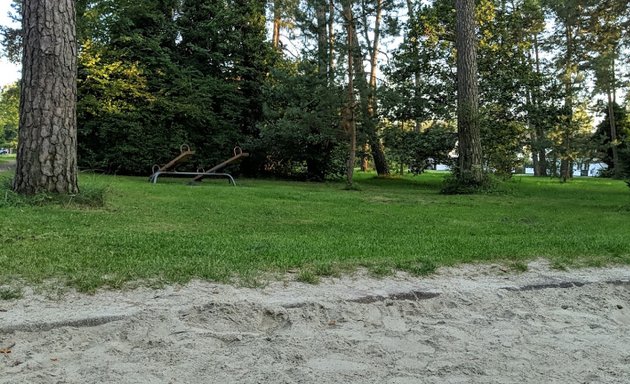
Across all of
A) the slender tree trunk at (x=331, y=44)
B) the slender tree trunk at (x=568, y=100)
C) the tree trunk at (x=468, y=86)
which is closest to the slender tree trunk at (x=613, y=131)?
the slender tree trunk at (x=568, y=100)

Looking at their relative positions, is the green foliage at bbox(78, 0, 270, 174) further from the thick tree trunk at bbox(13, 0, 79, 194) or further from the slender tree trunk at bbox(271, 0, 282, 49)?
the thick tree trunk at bbox(13, 0, 79, 194)

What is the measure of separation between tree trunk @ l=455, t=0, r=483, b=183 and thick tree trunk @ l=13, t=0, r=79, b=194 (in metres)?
10.9

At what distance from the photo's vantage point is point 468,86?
49.8 feet

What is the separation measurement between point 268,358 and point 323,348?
348 millimetres

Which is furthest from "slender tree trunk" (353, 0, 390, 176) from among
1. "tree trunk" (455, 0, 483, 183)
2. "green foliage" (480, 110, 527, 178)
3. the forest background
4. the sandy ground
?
the sandy ground

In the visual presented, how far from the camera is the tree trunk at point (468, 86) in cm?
1513

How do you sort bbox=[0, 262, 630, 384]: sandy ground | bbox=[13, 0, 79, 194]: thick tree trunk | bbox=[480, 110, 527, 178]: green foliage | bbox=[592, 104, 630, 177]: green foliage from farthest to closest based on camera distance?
bbox=[592, 104, 630, 177]: green foliage < bbox=[480, 110, 527, 178]: green foliage < bbox=[13, 0, 79, 194]: thick tree trunk < bbox=[0, 262, 630, 384]: sandy ground

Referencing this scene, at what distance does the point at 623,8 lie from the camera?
14.3 metres

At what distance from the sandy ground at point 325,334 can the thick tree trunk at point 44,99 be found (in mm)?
4865

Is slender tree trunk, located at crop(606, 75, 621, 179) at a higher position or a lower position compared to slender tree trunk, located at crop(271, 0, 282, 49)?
lower

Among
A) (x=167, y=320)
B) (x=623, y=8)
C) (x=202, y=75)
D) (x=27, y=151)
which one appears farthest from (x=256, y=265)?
(x=202, y=75)

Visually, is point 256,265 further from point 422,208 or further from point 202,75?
point 202,75

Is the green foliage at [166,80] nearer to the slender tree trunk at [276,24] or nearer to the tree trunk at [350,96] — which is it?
the slender tree trunk at [276,24]

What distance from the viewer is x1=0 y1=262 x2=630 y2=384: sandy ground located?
2660 millimetres
